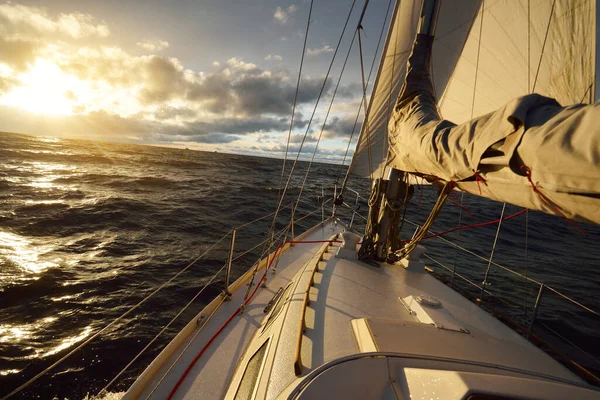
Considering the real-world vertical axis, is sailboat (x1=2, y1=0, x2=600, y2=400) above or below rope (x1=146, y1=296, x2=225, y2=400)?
above

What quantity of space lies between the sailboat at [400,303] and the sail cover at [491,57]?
20 mm

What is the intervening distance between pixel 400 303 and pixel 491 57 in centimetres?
516

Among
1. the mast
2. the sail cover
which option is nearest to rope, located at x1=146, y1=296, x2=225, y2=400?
the mast

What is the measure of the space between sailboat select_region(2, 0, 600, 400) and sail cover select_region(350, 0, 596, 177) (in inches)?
0.8

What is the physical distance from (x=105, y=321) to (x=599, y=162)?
269 inches

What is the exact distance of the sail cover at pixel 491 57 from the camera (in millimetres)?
3863

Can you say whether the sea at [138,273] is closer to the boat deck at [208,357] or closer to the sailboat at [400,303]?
the sailboat at [400,303]

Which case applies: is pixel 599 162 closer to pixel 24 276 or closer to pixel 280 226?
pixel 24 276

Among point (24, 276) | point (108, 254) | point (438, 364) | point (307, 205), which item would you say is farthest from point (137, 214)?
point (438, 364)

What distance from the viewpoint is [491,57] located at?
4.96m

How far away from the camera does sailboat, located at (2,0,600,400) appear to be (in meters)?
1.50

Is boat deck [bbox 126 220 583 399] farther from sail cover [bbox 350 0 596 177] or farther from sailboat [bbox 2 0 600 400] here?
sail cover [bbox 350 0 596 177]

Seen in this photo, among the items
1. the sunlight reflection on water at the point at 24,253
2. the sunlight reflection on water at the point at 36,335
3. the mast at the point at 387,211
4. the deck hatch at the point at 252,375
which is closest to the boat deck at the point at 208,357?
the deck hatch at the point at 252,375

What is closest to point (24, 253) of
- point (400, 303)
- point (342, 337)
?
point (342, 337)
